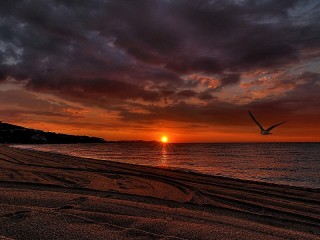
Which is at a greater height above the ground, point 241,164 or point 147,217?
point 147,217

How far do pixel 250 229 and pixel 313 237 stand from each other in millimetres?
1360

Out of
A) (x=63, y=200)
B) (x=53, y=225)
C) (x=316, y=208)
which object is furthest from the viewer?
(x=316, y=208)

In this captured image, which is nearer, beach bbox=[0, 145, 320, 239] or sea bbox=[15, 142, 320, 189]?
beach bbox=[0, 145, 320, 239]

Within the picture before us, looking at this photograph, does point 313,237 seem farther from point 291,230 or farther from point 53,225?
point 53,225

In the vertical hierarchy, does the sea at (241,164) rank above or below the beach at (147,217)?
below

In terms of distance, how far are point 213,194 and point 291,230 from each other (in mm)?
5105

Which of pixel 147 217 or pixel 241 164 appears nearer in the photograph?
pixel 147 217

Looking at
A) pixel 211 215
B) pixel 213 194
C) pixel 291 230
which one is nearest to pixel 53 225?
pixel 211 215

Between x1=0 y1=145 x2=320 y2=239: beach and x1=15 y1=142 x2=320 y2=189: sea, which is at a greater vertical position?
x1=0 y1=145 x2=320 y2=239: beach

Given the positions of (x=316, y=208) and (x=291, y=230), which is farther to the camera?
(x=316, y=208)

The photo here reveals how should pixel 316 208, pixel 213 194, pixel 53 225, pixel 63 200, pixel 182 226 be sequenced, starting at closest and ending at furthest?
1. pixel 53 225
2. pixel 182 226
3. pixel 63 200
4. pixel 316 208
5. pixel 213 194

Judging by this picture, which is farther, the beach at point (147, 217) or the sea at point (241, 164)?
the sea at point (241, 164)

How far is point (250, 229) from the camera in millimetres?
6449

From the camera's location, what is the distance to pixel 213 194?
38.6 ft
